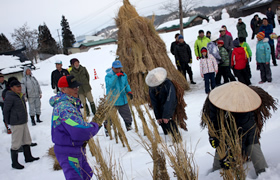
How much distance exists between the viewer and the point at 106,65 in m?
17.7

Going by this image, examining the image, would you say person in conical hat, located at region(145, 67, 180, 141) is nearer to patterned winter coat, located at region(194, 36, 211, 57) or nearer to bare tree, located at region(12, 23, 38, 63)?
patterned winter coat, located at region(194, 36, 211, 57)

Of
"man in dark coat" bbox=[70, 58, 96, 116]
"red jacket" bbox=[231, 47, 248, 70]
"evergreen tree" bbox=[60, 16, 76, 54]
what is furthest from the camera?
"evergreen tree" bbox=[60, 16, 76, 54]

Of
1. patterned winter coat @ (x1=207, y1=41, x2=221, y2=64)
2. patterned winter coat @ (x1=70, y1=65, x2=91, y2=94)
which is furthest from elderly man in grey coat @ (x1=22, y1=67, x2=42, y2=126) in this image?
patterned winter coat @ (x1=207, y1=41, x2=221, y2=64)

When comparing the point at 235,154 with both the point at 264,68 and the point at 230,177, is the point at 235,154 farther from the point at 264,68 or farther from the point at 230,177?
the point at 264,68

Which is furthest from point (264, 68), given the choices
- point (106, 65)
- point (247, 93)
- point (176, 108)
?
point (106, 65)

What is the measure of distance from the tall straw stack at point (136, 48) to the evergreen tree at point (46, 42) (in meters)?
35.6

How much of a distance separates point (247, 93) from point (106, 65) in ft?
53.2

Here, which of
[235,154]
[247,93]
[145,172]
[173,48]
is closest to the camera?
[235,154]

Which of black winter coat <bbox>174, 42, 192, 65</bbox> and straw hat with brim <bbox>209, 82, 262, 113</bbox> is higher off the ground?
black winter coat <bbox>174, 42, 192, 65</bbox>

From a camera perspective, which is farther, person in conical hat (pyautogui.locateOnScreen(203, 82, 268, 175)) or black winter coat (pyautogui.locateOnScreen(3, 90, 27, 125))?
black winter coat (pyautogui.locateOnScreen(3, 90, 27, 125))

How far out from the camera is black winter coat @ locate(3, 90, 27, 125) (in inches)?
163

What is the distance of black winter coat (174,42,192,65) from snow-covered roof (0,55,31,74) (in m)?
11.7

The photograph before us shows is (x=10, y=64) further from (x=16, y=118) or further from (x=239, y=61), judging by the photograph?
(x=239, y=61)

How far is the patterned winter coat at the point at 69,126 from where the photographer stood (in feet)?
6.86
